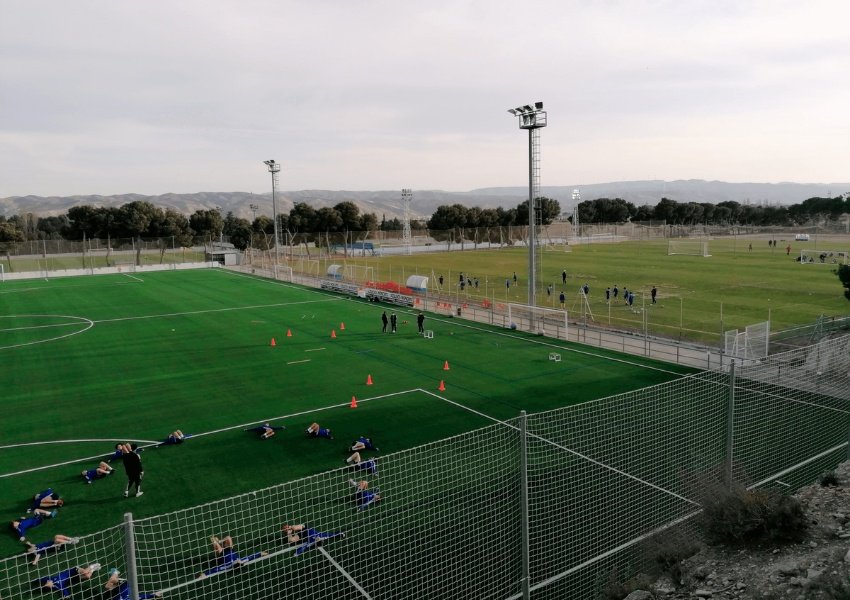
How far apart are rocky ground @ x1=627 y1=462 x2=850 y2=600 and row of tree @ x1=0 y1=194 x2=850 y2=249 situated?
27.7 m

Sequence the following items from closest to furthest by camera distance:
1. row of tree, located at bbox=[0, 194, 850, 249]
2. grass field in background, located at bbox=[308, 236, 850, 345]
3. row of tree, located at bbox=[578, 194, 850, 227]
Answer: grass field in background, located at bbox=[308, 236, 850, 345]
row of tree, located at bbox=[0, 194, 850, 249]
row of tree, located at bbox=[578, 194, 850, 227]

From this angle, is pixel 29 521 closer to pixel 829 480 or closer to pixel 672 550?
pixel 672 550

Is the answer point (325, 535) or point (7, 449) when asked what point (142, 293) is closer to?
point (7, 449)

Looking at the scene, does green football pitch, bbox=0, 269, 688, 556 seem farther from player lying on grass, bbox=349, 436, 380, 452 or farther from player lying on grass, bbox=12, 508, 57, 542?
player lying on grass, bbox=349, 436, 380, 452

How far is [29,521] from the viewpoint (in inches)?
472

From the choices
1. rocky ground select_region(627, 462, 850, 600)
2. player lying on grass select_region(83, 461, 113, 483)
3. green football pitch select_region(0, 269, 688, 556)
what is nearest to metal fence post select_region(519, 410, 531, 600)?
rocky ground select_region(627, 462, 850, 600)

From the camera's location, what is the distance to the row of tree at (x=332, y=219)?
7456 centimetres

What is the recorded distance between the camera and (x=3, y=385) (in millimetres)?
22484

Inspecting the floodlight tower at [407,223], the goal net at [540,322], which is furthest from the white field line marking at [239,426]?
the floodlight tower at [407,223]

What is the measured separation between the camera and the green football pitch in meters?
14.3

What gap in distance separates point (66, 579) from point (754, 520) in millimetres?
10486

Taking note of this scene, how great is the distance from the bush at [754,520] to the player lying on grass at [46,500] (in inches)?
484

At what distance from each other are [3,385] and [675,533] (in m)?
23.0

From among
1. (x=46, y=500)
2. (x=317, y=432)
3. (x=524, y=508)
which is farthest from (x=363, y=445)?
(x=524, y=508)
